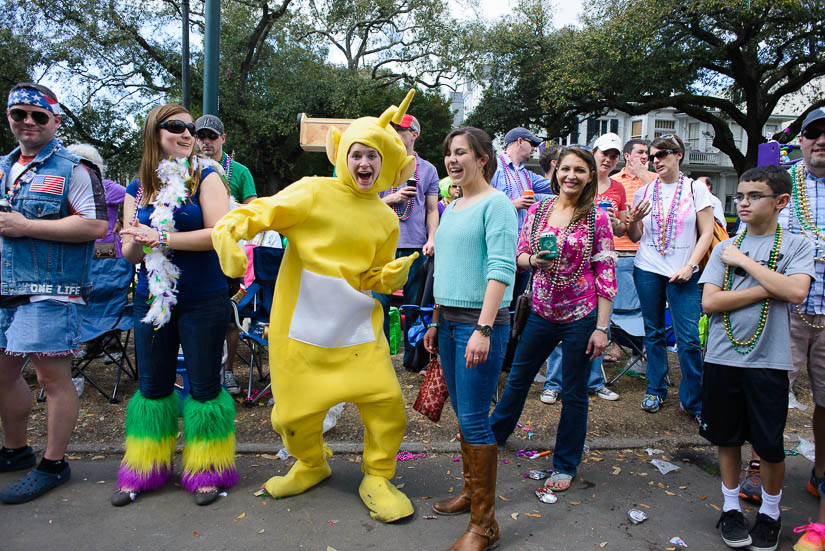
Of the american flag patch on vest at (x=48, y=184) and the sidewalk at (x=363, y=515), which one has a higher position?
the american flag patch on vest at (x=48, y=184)

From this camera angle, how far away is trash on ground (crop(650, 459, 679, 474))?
3.78 m

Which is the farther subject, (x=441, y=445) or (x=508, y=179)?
(x=508, y=179)

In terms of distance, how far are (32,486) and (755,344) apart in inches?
159

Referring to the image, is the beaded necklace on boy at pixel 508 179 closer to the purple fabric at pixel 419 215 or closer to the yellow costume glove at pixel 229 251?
the purple fabric at pixel 419 215

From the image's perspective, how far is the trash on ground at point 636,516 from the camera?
314 cm

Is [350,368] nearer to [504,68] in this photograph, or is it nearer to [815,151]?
[815,151]

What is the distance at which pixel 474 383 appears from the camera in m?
2.87

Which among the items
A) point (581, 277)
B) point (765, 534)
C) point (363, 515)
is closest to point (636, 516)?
point (765, 534)

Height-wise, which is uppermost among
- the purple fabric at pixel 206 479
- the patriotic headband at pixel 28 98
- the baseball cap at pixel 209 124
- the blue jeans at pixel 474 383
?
the baseball cap at pixel 209 124

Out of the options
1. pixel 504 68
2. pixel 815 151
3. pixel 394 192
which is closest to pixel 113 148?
pixel 504 68

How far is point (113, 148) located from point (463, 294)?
19928 millimetres

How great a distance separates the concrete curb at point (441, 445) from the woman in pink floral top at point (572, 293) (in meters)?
0.67

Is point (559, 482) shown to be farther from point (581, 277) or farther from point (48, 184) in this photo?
point (48, 184)

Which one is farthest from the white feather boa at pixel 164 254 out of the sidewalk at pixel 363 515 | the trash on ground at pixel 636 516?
the trash on ground at pixel 636 516
